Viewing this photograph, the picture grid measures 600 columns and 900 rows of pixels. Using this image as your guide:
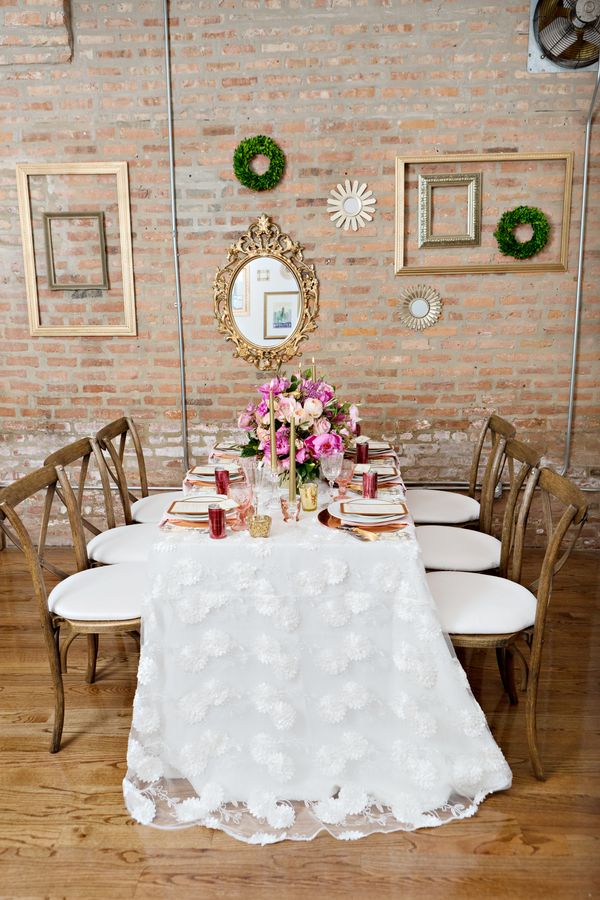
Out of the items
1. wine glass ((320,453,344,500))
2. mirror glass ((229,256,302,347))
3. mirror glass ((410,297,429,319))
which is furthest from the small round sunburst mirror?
wine glass ((320,453,344,500))

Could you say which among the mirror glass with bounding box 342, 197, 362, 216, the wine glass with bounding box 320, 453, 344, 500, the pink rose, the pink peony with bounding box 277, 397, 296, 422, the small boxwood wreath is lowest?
the wine glass with bounding box 320, 453, 344, 500

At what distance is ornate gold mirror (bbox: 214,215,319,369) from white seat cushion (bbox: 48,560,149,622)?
1.68 meters

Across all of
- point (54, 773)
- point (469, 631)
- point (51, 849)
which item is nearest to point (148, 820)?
point (51, 849)

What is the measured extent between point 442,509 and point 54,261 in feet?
7.87

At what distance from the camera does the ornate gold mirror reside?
3.60 metres

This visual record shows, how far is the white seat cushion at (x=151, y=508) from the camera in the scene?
301 centimetres

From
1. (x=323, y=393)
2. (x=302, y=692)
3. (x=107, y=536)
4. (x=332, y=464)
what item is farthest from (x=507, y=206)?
(x=302, y=692)

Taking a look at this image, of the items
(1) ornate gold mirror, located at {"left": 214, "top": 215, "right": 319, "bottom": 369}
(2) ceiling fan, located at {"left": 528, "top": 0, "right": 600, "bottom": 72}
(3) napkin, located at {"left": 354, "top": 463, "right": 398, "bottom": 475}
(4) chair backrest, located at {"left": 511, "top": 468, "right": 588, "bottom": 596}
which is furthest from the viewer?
(1) ornate gold mirror, located at {"left": 214, "top": 215, "right": 319, "bottom": 369}

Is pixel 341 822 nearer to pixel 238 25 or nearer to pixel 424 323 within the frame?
pixel 424 323

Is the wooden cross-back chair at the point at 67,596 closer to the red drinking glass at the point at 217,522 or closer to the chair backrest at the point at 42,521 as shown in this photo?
the chair backrest at the point at 42,521

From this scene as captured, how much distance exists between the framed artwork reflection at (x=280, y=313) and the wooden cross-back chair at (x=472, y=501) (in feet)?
3.67

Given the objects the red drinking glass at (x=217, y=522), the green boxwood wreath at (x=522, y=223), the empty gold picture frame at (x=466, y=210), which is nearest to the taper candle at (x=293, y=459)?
the red drinking glass at (x=217, y=522)

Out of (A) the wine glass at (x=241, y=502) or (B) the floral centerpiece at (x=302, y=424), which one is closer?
(A) the wine glass at (x=241, y=502)

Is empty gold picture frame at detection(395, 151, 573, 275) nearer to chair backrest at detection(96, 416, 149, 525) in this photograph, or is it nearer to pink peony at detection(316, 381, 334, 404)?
pink peony at detection(316, 381, 334, 404)
